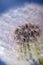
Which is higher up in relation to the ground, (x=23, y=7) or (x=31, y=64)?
(x=23, y=7)

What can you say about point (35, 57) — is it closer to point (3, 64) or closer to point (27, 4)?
point (3, 64)

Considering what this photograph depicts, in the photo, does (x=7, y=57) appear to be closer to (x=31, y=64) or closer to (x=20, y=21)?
(x=31, y=64)

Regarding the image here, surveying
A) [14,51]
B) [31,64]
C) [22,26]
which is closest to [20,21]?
[22,26]

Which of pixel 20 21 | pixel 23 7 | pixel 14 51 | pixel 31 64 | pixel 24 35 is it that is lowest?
pixel 31 64

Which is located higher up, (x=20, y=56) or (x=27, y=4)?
(x=27, y=4)

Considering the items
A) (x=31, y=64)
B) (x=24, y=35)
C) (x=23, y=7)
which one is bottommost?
(x=31, y=64)

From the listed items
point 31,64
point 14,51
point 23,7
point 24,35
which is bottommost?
point 31,64

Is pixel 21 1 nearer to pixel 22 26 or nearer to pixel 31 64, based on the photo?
pixel 22 26

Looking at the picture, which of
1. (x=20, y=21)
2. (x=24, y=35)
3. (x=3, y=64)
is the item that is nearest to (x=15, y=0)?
(x=20, y=21)
